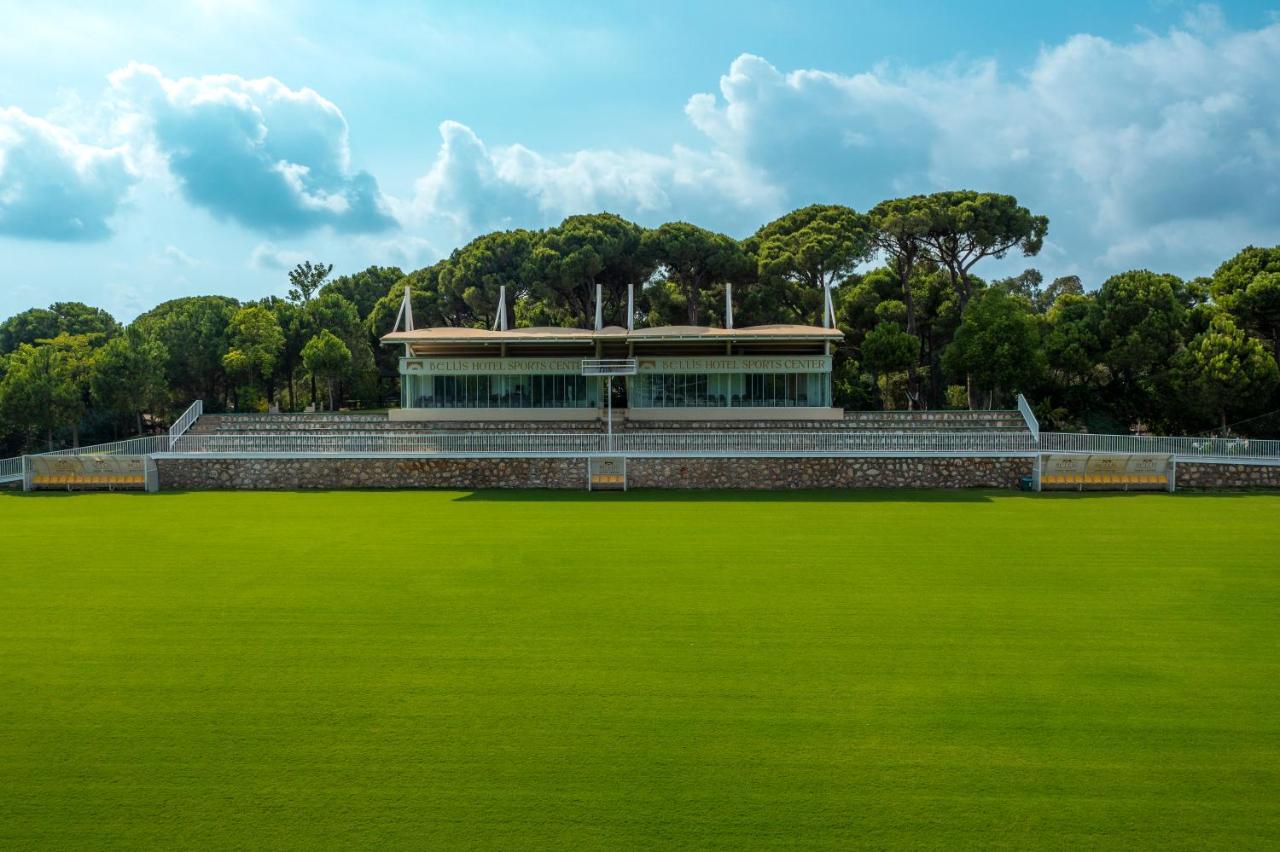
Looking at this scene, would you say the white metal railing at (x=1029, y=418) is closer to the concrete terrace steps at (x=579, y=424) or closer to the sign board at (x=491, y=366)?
the concrete terrace steps at (x=579, y=424)

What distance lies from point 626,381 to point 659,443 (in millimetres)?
8993

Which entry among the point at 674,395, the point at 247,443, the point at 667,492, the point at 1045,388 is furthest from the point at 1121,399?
→ the point at 247,443

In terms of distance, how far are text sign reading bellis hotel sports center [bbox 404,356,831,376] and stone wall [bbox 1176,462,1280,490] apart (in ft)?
41.5

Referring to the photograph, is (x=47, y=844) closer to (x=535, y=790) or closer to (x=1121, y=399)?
(x=535, y=790)

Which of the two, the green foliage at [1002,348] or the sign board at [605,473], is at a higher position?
the green foliage at [1002,348]

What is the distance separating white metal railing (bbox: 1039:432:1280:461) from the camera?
23.7 m

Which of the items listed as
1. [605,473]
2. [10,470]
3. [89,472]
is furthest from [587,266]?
Result: [10,470]

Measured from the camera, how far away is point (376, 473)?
81.2ft

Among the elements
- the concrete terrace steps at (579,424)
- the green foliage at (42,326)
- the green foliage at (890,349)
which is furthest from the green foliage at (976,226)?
the green foliage at (42,326)

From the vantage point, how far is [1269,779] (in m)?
5.72

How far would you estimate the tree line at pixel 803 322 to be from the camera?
3167cm

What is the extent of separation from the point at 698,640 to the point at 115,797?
5507 mm

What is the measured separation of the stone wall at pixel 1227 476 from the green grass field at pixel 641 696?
11.3 metres

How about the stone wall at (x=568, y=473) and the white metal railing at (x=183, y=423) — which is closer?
the stone wall at (x=568, y=473)
